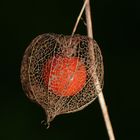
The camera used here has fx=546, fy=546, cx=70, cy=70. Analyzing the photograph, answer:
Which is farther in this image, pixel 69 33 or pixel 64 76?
pixel 69 33

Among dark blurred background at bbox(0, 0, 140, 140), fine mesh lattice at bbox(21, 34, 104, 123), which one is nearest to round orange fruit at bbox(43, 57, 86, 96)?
fine mesh lattice at bbox(21, 34, 104, 123)

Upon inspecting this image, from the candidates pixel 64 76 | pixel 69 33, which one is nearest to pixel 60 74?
pixel 64 76

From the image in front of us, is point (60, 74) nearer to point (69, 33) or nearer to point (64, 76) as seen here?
point (64, 76)

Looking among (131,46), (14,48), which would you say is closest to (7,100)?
(14,48)

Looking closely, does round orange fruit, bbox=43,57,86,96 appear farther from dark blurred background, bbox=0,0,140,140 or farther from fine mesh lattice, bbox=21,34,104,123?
dark blurred background, bbox=0,0,140,140
